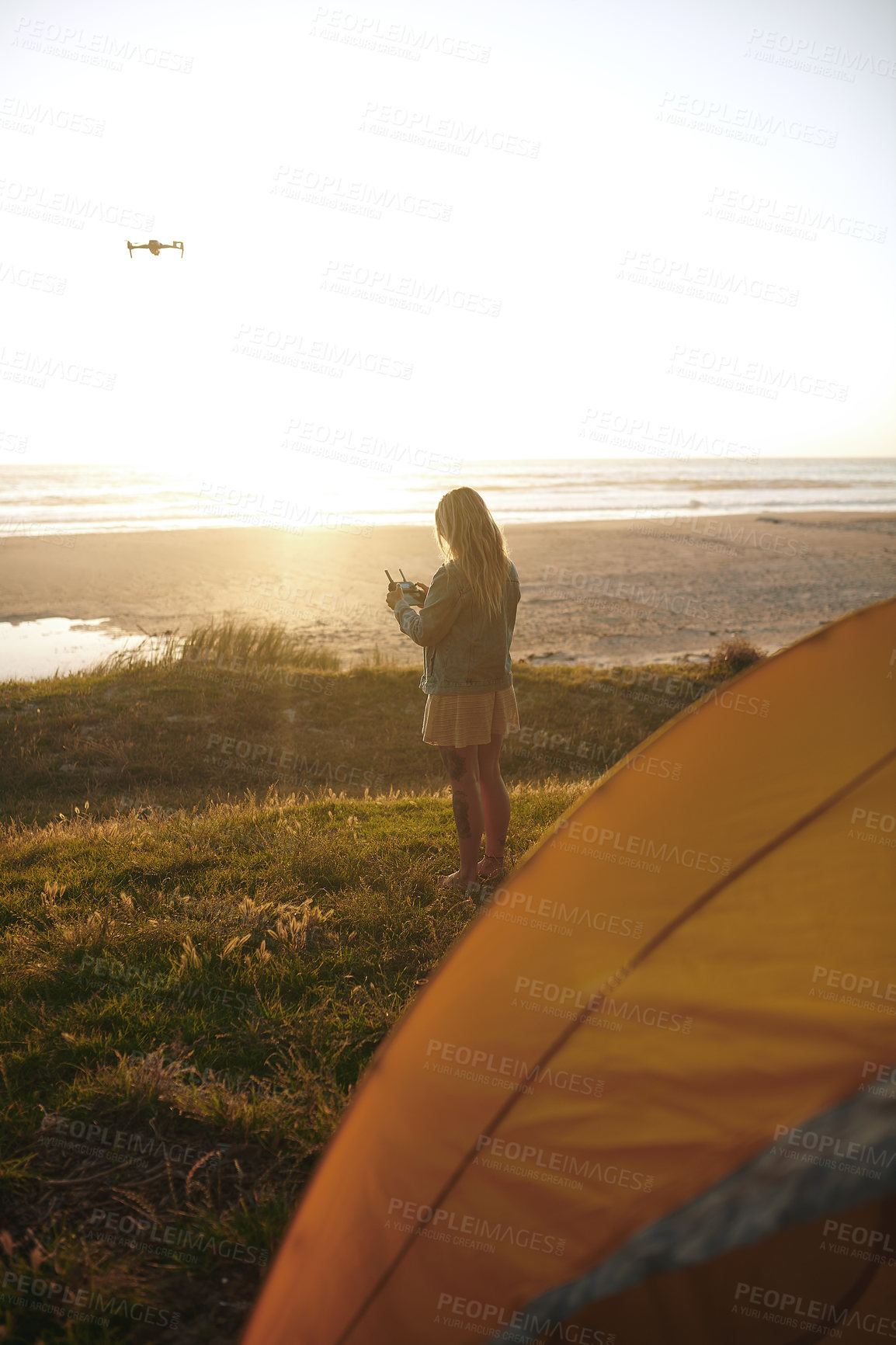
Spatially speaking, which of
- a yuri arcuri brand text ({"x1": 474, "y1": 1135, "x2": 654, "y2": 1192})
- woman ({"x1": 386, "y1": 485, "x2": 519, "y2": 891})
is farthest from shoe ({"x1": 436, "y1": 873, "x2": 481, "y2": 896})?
a yuri arcuri brand text ({"x1": 474, "y1": 1135, "x2": 654, "y2": 1192})

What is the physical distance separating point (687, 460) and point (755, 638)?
79.7 meters

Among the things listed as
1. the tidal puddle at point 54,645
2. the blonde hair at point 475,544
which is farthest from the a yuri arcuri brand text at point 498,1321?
the tidal puddle at point 54,645

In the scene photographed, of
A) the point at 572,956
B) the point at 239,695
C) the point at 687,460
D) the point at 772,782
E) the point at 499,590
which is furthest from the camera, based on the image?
the point at 687,460

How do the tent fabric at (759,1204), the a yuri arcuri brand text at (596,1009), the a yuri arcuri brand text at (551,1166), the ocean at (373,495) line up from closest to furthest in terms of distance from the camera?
the tent fabric at (759,1204)
the a yuri arcuri brand text at (551,1166)
the a yuri arcuri brand text at (596,1009)
the ocean at (373,495)

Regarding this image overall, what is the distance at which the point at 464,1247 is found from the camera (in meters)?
1.66

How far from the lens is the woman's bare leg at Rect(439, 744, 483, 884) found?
3.89m

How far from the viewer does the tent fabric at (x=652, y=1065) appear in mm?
1655

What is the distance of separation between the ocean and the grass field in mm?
9219

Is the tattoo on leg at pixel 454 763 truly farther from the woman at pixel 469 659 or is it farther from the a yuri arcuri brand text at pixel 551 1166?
the a yuri arcuri brand text at pixel 551 1166

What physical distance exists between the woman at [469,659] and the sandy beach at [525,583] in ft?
26.0

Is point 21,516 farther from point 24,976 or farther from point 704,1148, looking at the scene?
point 704,1148

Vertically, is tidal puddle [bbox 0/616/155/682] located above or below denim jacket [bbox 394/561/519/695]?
below

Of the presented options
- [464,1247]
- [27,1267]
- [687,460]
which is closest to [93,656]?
[27,1267]

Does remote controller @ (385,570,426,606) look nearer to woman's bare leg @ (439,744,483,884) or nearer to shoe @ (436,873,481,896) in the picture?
woman's bare leg @ (439,744,483,884)
